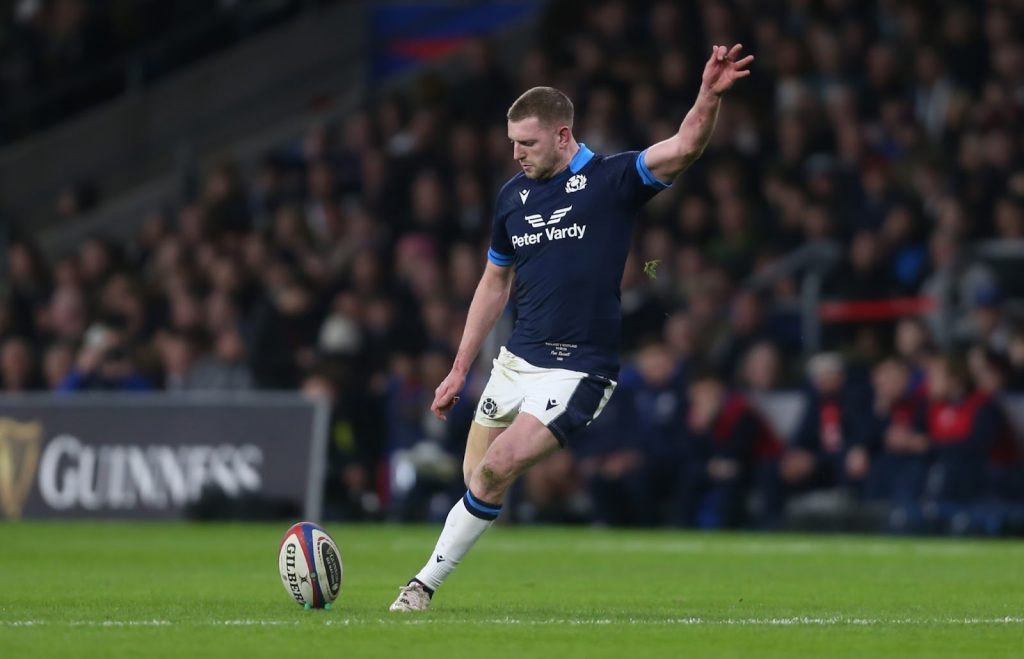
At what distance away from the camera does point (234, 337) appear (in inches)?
827

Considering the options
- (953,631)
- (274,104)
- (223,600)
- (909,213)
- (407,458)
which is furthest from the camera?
(274,104)

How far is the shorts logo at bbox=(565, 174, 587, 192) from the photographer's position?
9.04 meters

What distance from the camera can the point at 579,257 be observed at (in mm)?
8992

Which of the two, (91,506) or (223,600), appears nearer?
(223,600)

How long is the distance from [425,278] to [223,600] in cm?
1146

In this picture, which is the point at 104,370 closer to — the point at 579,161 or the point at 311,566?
the point at 311,566

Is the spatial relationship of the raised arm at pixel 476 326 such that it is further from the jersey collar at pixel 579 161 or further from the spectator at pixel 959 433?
the spectator at pixel 959 433

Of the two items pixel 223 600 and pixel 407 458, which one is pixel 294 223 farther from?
pixel 223 600

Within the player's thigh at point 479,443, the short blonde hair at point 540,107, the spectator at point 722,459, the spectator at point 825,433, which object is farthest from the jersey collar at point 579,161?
the spectator at point 722,459

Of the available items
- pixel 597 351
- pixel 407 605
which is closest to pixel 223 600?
pixel 407 605

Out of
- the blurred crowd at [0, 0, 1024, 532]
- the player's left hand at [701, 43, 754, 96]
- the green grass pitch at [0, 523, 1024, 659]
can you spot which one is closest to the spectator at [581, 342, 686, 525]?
the blurred crowd at [0, 0, 1024, 532]

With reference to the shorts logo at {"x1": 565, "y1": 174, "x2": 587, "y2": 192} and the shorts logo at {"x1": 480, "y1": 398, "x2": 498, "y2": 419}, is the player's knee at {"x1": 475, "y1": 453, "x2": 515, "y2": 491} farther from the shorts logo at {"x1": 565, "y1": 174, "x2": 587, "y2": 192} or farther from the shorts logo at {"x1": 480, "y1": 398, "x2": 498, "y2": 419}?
the shorts logo at {"x1": 565, "y1": 174, "x2": 587, "y2": 192}

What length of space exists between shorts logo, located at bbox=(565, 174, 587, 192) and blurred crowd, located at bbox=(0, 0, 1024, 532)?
8575mm

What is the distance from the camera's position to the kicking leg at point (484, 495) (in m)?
8.79
